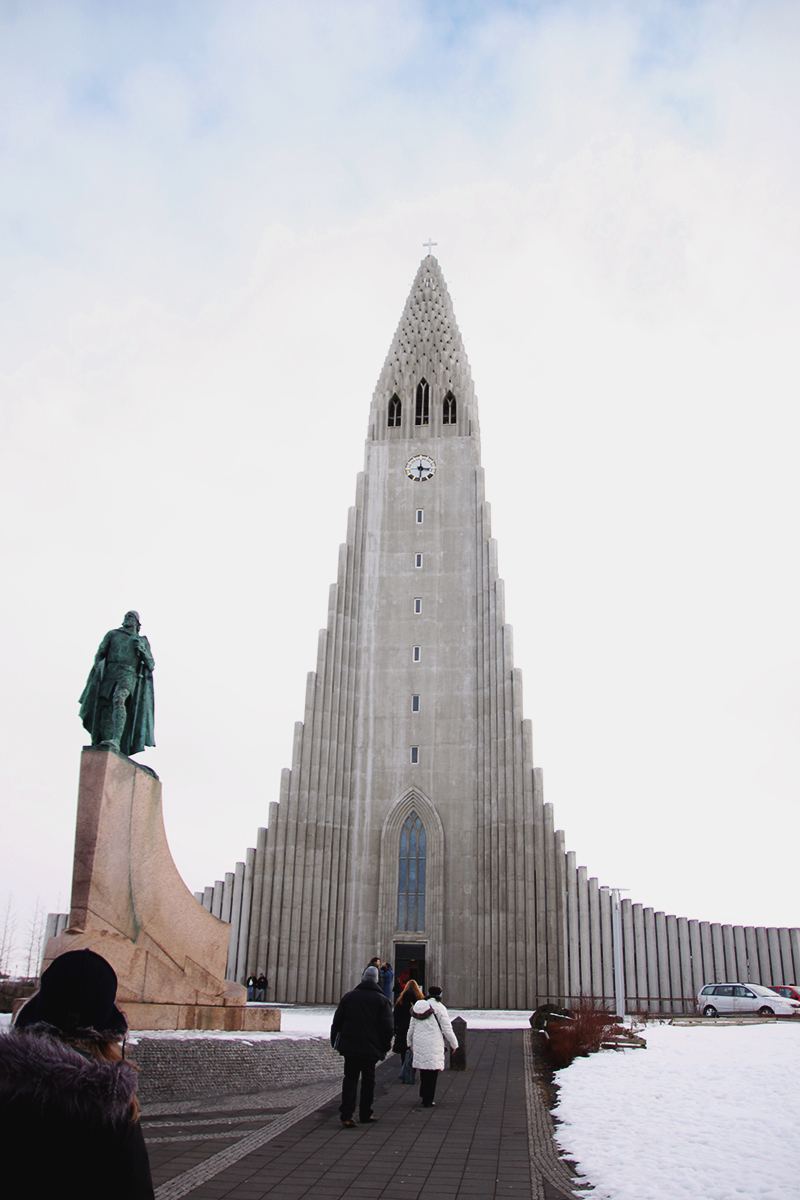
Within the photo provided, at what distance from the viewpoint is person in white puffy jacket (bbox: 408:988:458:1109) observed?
32.0 ft

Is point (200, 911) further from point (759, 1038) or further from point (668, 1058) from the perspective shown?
point (759, 1038)

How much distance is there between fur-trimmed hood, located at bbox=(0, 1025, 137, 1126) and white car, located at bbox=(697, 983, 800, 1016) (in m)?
28.7

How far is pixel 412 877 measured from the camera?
3438 cm

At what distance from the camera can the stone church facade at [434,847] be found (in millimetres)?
32719

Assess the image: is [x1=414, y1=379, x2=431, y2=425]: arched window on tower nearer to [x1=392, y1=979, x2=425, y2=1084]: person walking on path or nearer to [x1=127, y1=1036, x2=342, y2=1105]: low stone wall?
[x1=392, y1=979, x2=425, y2=1084]: person walking on path

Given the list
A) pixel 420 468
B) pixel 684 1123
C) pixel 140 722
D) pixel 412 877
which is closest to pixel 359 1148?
pixel 684 1123

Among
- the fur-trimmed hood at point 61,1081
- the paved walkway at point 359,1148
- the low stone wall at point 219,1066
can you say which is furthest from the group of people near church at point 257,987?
the fur-trimmed hood at point 61,1081

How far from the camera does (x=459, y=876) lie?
3409cm

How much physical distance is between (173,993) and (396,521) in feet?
95.4

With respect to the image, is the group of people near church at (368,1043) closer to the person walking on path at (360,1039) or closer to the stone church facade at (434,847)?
the person walking on path at (360,1039)

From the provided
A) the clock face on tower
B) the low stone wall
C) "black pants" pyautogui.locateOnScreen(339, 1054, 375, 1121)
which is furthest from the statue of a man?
the clock face on tower

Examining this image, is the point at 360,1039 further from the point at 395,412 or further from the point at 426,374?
the point at 426,374

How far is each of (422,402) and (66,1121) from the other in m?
41.8

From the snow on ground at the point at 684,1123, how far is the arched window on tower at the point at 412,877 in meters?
20.0
